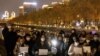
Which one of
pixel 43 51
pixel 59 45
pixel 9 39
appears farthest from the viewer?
pixel 9 39

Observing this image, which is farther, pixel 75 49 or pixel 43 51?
pixel 43 51

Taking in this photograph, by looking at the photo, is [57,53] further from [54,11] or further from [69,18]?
[54,11]

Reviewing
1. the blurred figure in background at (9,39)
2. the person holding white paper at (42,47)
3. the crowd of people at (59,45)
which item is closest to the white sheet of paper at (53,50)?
the crowd of people at (59,45)

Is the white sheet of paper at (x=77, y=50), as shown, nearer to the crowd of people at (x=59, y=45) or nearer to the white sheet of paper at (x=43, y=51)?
the crowd of people at (x=59, y=45)

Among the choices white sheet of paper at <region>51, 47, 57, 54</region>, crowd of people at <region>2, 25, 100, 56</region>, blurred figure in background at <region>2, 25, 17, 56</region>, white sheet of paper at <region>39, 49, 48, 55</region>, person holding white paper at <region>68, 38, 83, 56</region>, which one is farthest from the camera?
blurred figure in background at <region>2, 25, 17, 56</region>

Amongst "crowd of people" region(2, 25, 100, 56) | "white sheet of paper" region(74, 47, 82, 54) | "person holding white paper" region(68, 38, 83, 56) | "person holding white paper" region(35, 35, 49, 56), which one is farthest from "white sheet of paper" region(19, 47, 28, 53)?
"white sheet of paper" region(74, 47, 82, 54)

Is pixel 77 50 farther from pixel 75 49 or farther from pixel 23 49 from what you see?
pixel 23 49

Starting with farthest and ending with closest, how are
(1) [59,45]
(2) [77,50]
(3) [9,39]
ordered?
(3) [9,39] < (1) [59,45] < (2) [77,50]

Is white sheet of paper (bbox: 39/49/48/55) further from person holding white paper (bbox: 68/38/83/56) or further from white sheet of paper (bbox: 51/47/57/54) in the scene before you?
person holding white paper (bbox: 68/38/83/56)

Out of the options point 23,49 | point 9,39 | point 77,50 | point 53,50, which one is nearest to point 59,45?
point 53,50

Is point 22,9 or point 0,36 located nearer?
point 0,36

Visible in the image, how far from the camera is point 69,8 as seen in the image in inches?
2122

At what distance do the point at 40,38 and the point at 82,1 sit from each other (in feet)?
134

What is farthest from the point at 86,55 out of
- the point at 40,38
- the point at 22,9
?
the point at 22,9
